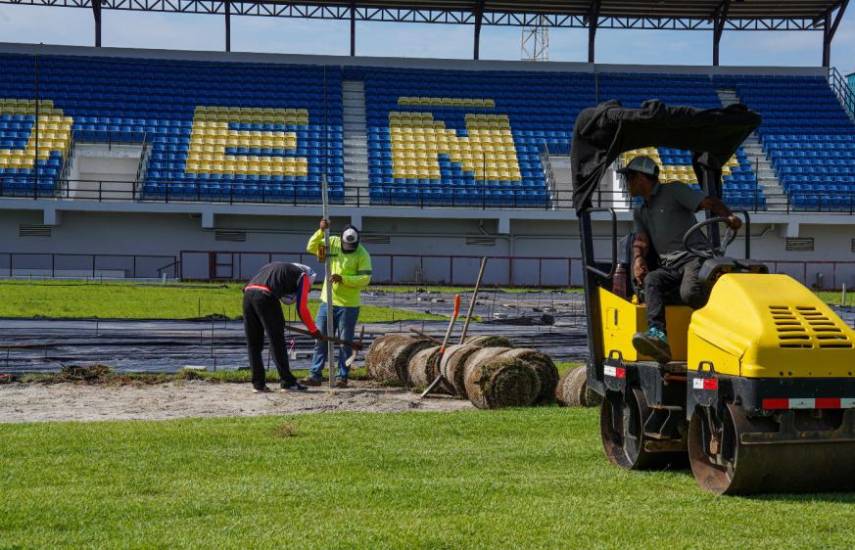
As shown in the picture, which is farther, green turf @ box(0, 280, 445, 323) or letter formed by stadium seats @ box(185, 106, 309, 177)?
letter formed by stadium seats @ box(185, 106, 309, 177)

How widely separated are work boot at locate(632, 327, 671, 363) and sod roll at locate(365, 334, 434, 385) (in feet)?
23.0

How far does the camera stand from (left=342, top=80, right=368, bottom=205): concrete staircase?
41.7 metres

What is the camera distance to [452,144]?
44.6 m

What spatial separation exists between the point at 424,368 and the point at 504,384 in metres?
1.86

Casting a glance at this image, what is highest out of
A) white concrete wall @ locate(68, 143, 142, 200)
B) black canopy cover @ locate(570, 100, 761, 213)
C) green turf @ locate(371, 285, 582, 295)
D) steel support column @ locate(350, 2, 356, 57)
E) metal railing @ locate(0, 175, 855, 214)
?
steel support column @ locate(350, 2, 356, 57)

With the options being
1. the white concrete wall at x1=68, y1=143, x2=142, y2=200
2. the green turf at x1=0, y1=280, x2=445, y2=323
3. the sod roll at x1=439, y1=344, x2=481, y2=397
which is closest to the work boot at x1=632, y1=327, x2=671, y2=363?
the sod roll at x1=439, y1=344, x2=481, y2=397

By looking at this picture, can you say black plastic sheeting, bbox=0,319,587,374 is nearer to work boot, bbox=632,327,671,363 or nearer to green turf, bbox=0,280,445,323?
green turf, bbox=0,280,445,323

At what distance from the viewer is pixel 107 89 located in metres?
45.5

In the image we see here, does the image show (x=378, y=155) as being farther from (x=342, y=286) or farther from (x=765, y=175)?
(x=342, y=286)

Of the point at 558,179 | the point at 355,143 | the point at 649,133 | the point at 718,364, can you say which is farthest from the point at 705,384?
the point at 558,179

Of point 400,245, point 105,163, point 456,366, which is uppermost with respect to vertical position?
point 105,163

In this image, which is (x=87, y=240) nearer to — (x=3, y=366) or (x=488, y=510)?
(x=3, y=366)

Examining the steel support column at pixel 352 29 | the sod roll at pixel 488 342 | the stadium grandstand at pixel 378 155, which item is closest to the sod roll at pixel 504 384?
the sod roll at pixel 488 342

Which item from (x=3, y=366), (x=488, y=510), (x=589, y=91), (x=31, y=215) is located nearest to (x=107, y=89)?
(x=31, y=215)
